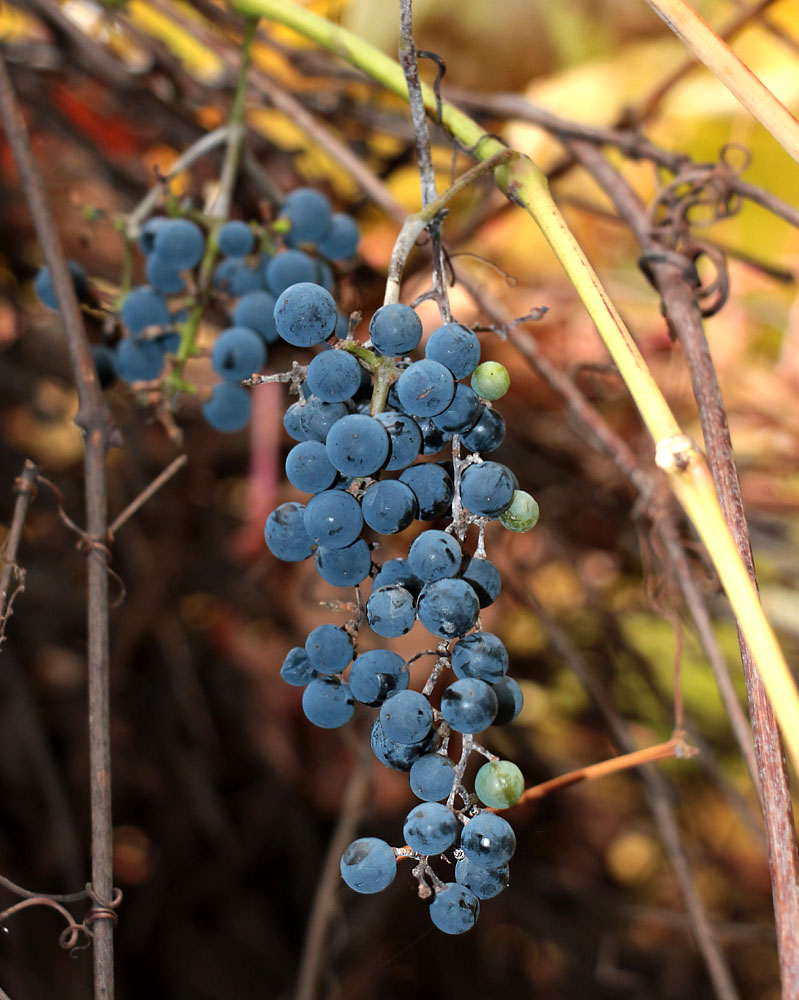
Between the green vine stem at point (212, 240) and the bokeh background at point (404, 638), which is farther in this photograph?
the bokeh background at point (404, 638)

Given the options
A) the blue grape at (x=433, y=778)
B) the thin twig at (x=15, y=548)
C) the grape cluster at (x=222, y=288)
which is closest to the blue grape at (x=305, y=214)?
the grape cluster at (x=222, y=288)

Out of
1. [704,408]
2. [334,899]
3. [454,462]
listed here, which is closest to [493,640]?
[454,462]

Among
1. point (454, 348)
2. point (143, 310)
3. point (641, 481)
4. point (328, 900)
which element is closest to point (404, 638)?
point (328, 900)

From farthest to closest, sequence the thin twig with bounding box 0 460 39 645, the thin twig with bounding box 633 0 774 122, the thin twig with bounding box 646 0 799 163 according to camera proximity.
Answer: the thin twig with bounding box 633 0 774 122 → the thin twig with bounding box 0 460 39 645 → the thin twig with bounding box 646 0 799 163

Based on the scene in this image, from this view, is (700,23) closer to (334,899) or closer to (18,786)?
(334,899)

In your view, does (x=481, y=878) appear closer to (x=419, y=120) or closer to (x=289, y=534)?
(x=289, y=534)

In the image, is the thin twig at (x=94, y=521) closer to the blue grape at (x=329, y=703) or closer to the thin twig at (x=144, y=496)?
the thin twig at (x=144, y=496)

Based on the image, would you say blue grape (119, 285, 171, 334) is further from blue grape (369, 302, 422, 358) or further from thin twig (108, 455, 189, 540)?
blue grape (369, 302, 422, 358)

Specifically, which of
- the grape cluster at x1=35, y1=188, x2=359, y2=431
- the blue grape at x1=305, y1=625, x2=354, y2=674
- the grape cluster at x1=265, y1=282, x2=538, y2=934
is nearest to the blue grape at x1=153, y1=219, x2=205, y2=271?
the grape cluster at x1=35, y1=188, x2=359, y2=431
